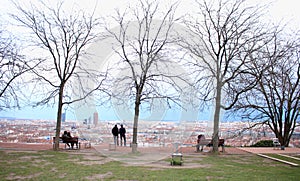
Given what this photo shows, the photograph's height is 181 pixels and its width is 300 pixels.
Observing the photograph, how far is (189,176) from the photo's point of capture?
933 centimetres

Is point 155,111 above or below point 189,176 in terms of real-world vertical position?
above

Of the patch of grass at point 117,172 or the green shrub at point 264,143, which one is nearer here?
the patch of grass at point 117,172

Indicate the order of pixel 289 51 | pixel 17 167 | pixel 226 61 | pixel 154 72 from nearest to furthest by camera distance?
1. pixel 17 167
2. pixel 154 72
3. pixel 226 61
4. pixel 289 51

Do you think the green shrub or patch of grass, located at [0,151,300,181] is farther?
the green shrub

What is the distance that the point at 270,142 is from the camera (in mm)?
23172

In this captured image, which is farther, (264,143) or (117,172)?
(264,143)

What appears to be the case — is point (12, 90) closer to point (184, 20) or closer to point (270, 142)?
point (184, 20)

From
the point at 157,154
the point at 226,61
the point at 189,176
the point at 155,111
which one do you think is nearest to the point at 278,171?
the point at 189,176

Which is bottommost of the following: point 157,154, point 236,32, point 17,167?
point 17,167

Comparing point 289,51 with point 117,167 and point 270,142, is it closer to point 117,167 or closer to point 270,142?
point 270,142

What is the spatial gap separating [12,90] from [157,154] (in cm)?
1082

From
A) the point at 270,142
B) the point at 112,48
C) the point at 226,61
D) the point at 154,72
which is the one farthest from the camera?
the point at 270,142

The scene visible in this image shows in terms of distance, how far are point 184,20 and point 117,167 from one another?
9.38 meters

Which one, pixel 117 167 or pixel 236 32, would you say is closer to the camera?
pixel 117 167
